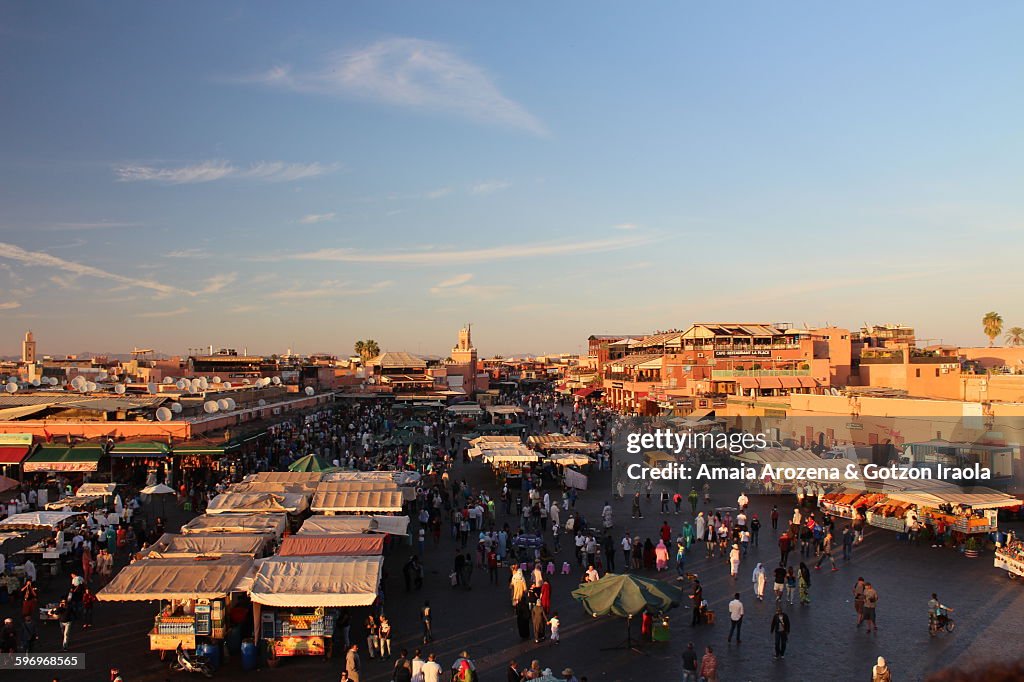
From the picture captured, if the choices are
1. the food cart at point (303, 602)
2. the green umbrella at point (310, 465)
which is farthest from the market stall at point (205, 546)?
the green umbrella at point (310, 465)

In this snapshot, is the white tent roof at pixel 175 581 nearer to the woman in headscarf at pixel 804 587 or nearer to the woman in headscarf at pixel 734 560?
the woman in headscarf at pixel 734 560

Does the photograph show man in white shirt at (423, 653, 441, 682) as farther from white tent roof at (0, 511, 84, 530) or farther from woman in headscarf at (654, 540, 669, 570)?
white tent roof at (0, 511, 84, 530)

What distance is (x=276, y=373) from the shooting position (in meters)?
72.5

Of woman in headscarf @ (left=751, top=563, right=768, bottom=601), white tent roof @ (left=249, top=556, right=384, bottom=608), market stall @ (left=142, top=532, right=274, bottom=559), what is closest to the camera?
white tent roof @ (left=249, top=556, right=384, bottom=608)

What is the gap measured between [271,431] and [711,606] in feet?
97.6

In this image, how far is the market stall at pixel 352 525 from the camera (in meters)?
16.6

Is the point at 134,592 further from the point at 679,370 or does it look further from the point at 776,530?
the point at 679,370

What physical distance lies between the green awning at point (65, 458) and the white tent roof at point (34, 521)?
975cm

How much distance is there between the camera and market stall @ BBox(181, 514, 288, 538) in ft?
53.4

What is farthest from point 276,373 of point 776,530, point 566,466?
point 776,530

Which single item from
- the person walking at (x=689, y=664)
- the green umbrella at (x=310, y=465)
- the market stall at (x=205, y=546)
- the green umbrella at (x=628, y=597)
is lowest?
the person walking at (x=689, y=664)

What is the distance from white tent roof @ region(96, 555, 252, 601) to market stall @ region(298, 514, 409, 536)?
129 inches

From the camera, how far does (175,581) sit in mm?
12359

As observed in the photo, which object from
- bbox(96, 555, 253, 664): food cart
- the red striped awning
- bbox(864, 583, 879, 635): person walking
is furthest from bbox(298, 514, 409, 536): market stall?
the red striped awning
